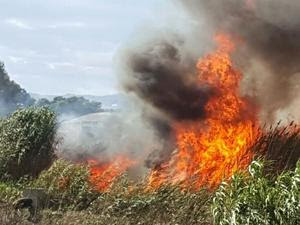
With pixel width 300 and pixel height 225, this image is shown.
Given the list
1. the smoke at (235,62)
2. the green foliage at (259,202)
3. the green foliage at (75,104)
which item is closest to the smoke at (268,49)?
the smoke at (235,62)

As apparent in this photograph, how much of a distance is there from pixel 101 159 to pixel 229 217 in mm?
15851

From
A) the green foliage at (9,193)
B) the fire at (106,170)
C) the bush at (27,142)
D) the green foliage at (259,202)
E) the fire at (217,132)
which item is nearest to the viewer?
the green foliage at (259,202)

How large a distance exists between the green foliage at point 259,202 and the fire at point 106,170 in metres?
8.33

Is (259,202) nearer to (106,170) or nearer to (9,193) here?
(9,193)

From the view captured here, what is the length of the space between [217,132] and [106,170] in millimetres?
4158

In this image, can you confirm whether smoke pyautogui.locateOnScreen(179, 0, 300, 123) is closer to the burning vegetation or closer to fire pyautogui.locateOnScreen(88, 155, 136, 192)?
the burning vegetation

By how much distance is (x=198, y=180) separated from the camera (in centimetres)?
1468

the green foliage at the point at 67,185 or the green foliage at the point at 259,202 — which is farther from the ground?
the green foliage at the point at 259,202

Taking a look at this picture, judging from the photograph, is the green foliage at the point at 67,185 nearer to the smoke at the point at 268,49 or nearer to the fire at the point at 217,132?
the fire at the point at 217,132

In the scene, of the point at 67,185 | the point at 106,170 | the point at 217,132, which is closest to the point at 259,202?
the point at 67,185

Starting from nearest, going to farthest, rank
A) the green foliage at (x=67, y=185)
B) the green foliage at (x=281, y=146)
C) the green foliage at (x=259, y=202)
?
the green foliage at (x=259, y=202) → the green foliage at (x=67, y=185) → the green foliage at (x=281, y=146)

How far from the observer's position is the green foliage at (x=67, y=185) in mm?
13945

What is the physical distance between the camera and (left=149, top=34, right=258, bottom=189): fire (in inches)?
663

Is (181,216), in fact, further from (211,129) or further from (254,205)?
(211,129)
